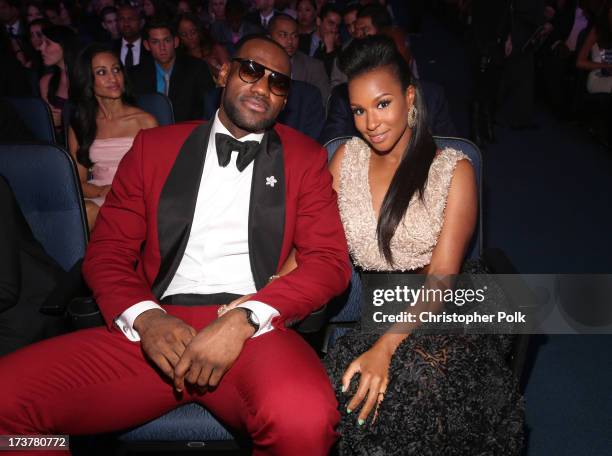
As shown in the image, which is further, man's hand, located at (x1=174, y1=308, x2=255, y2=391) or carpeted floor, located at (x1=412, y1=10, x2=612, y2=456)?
carpeted floor, located at (x1=412, y1=10, x2=612, y2=456)

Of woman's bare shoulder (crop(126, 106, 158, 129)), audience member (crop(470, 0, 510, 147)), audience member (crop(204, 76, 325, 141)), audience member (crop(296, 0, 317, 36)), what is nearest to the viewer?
woman's bare shoulder (crop(126, 106, 158, 129))

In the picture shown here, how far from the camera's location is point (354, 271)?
215 centimetres

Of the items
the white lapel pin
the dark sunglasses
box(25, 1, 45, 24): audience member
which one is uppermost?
box(25, 1, 45, 24): audience member

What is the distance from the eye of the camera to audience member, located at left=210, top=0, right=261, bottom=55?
620 cm

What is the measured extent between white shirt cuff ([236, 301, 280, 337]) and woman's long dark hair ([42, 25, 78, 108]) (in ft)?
8.99

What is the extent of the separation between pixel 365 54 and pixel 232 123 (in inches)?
20.5

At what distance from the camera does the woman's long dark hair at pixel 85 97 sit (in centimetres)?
324

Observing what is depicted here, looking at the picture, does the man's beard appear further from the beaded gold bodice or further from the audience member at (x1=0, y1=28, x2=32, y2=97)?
the audience member at (x1=0, y1=28, x2=32, y2=97)

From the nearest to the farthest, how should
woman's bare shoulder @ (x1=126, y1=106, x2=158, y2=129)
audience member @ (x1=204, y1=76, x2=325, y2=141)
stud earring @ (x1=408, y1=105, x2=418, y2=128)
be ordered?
stud earring @ (x1=408, y1=105, x2=418, y2=128), woman's bare shoulder @ (x1=126, y1=106, x2=158, y2=129), audience member @ (x1=204, y1=76, x2=325, y2=141)

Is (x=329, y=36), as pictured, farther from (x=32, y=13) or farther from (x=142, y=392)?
(x=142, y=392)

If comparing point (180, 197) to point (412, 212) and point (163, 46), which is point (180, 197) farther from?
point (163, 46)

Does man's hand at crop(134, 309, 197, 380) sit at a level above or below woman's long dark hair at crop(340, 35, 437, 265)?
below

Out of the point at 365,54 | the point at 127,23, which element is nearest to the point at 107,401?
the point at 365,54

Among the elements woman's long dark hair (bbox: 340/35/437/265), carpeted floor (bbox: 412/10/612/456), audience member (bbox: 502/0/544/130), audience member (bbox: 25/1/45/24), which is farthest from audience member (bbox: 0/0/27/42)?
woman's long dark hair (bbox: 340/35/437/265)
